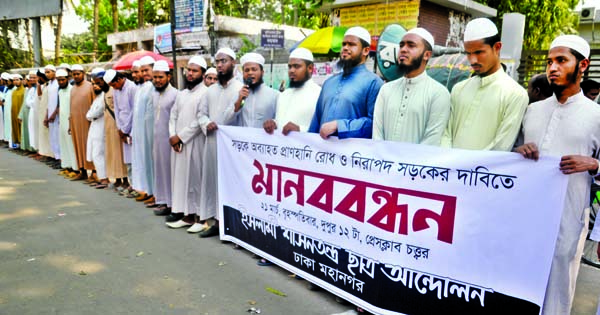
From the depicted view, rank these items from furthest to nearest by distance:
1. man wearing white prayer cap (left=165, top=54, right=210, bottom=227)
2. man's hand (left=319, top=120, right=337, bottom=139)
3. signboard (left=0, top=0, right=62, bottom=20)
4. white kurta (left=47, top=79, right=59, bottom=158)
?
1. signboard (left=0, top=0, right=62, bottom=20)
2. white kurta (left=47, top=79, right=59, bottom=158)
3. man wearing white prayer cap (left=165, top=54, right=210, bottom=227)
4. man's hand (left=319, top=120, right=337, bottom=139)

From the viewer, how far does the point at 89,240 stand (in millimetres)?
4328

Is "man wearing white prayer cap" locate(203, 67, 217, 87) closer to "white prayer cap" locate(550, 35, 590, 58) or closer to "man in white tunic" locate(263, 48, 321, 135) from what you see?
"man in white tunic" locate(263, 48, 321, 135)

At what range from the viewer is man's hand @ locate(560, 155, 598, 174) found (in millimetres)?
2090

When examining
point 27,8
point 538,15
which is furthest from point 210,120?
point 27,8

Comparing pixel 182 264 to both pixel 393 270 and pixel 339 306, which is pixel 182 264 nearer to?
pixel 339 306

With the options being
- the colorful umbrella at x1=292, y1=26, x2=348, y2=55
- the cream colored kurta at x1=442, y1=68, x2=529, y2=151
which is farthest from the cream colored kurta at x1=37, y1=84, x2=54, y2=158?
the cream colored kurta at x1=442, y1=68, x2=529, y2=151

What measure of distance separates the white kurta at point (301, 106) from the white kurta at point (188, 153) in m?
1.16

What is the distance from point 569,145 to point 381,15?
27.0 feet

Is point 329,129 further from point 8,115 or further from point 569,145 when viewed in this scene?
point 8,115

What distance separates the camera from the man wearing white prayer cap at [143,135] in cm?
568

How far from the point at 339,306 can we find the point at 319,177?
883 mm

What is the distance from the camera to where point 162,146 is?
521cm

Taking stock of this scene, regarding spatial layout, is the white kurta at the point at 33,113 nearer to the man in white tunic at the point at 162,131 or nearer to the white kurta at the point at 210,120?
the man in white tunic at the point at 162,131

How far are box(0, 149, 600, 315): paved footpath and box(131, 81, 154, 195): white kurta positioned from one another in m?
0.60
